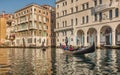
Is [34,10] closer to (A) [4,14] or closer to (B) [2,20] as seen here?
(B) [2,20]

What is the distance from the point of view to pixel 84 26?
47.7 metres

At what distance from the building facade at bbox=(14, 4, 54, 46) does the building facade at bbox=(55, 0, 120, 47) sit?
10.1 m

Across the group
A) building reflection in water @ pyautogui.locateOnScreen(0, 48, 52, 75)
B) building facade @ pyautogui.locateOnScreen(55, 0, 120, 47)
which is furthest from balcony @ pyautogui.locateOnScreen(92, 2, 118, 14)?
building reflection in water @ pyautogui.locateOnScreen(0, 48, 52, 75)

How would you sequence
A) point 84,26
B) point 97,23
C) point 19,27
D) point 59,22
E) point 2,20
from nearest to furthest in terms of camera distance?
point 97,23
point 84,26
point 59,22
point 19,27
point 2,20

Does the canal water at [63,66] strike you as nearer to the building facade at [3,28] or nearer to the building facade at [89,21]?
the building facade at [89,21]

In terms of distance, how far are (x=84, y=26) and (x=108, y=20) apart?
785cm

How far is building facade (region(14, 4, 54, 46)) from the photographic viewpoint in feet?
217

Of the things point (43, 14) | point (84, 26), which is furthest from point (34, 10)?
point (84, 26)

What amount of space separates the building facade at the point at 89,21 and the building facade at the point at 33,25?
33.2 ft

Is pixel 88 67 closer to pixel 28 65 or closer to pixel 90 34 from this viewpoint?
pixel 28 65

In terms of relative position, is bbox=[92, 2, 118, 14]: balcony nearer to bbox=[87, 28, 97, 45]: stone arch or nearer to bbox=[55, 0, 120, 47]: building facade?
bbox=[55, 0, 120, 47]: building facade

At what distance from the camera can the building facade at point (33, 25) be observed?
66.2 m

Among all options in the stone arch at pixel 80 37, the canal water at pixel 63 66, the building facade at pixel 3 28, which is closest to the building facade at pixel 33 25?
the building facade at pixel 3 28

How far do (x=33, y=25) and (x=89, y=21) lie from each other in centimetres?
2440
